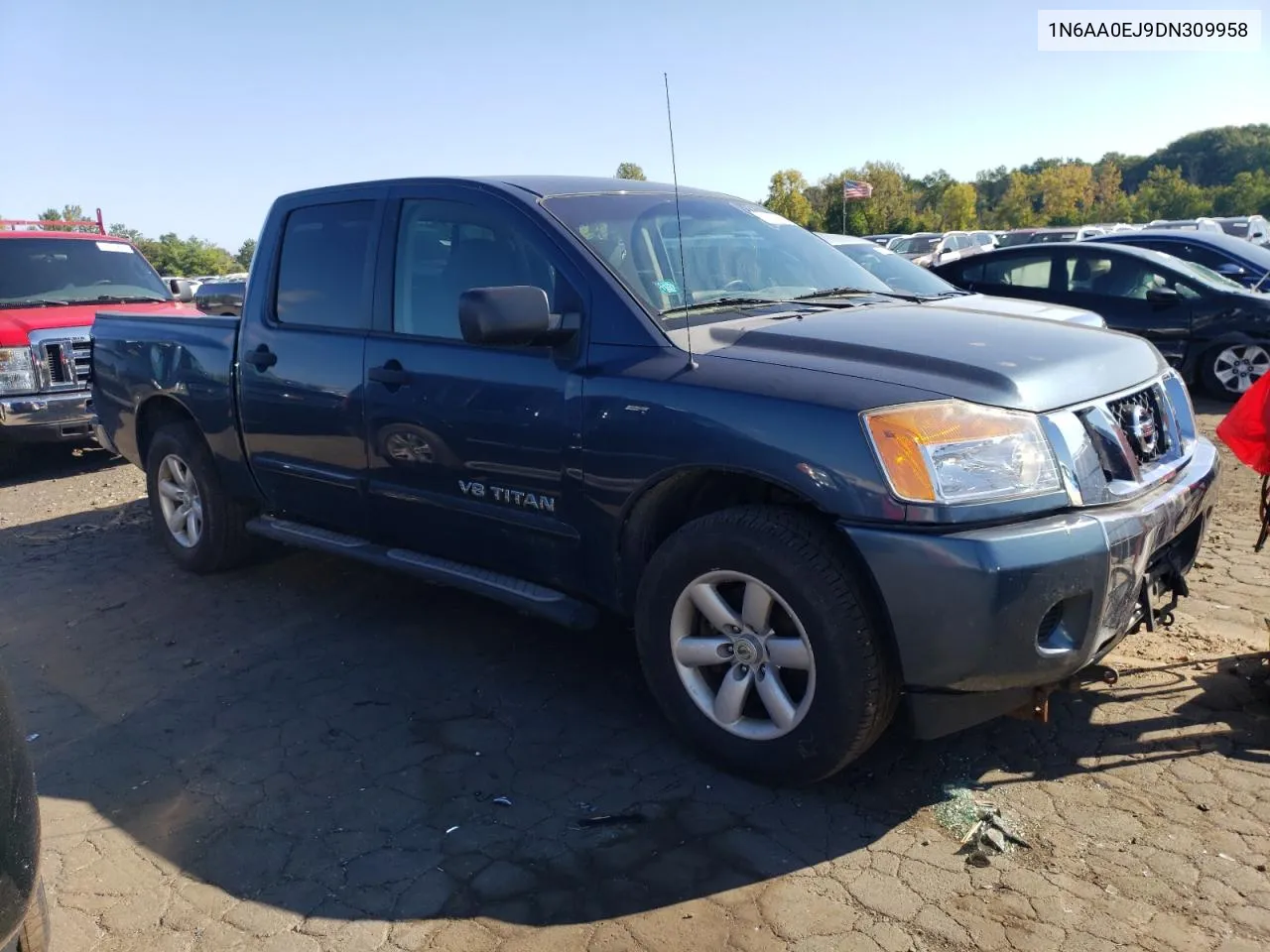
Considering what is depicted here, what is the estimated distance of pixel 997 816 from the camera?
285 centimetres

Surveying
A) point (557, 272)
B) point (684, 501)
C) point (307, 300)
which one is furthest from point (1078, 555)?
point (307, 300)

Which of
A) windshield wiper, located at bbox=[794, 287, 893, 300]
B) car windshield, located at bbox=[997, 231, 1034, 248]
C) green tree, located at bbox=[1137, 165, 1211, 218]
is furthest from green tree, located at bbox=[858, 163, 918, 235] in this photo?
windshield wiper, located at bbox=[794, 287, 893, 300]

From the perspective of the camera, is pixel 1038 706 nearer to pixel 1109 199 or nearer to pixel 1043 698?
pixel 1043 698

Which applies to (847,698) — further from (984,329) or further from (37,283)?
(37,283)

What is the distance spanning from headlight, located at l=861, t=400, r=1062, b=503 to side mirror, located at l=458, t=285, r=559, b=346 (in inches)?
45.4

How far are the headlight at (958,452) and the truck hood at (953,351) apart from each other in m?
0.08

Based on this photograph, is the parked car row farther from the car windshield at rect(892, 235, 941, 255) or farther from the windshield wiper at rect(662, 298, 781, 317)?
the car windshield at rect(892, 235, 941, 255)

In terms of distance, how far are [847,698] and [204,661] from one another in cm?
288

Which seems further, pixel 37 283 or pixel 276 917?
pixel 37 283

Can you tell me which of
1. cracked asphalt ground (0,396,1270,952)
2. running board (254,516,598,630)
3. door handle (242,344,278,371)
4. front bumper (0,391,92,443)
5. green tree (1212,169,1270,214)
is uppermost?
green tree (1212,169,1270,214)

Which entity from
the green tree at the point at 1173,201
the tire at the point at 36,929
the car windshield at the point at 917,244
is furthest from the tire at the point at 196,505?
the green tree at the point at 1173,201

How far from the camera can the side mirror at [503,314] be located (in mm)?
3180

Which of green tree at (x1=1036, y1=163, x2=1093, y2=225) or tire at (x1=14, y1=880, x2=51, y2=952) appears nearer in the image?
tire at (x1=14, y1=880, x2=51, y2=952)

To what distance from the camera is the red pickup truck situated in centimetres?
795
